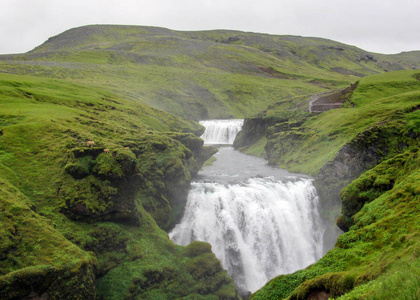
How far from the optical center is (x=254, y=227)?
2344 cm

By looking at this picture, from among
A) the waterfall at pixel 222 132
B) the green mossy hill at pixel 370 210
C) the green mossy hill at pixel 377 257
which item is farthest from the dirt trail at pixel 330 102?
the green mossy hill at pixel 377 257

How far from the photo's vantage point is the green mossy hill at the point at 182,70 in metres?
72.3

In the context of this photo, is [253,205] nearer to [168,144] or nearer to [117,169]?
[168,144]

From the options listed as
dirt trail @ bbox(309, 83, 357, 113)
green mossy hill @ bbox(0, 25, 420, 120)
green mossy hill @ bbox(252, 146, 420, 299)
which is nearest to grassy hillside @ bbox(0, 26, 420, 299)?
green mossy hill @ bbox(252, 146, 420, 299)

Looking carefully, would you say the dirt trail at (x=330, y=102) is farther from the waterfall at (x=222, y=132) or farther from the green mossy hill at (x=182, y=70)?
the green mossy hill at (x=182, y=70)

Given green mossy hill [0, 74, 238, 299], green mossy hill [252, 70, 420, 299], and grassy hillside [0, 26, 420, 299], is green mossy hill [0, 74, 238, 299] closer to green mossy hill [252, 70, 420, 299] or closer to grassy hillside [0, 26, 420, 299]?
grassy hillside [0, 26, 420, 299]

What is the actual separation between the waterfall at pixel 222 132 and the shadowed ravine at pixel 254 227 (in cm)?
3783

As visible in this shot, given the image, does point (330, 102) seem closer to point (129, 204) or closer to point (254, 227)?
point (254, 227)

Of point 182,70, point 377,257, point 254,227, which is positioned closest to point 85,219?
point 254,227

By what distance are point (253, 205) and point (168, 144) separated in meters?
9.32

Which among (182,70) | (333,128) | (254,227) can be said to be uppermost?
(182,70)

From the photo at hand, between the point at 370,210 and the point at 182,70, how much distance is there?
106 metres

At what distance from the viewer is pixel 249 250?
888 inches

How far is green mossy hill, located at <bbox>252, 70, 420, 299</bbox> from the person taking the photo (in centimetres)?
571
